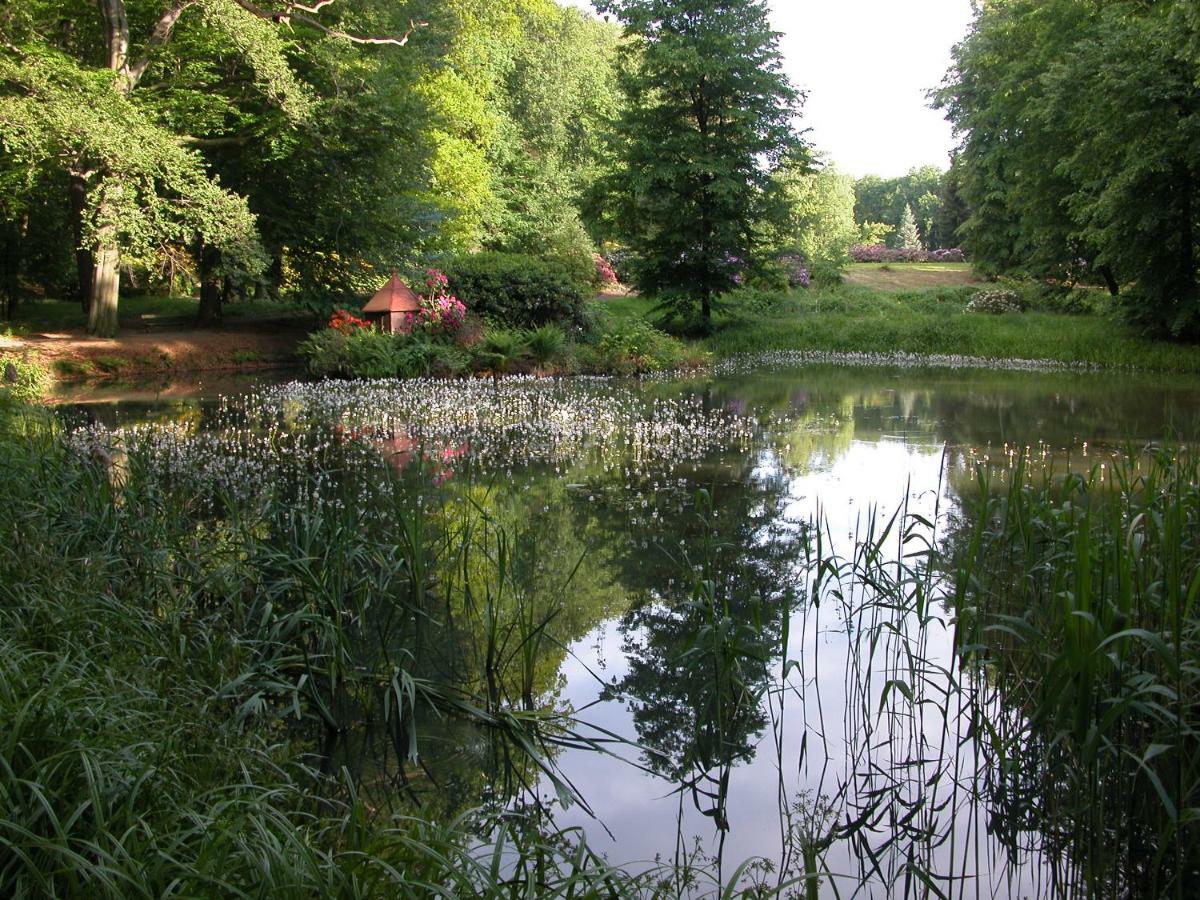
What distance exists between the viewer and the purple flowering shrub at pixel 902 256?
51.0m

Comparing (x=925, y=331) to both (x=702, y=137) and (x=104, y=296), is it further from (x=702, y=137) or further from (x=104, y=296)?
(x=104, y=296)

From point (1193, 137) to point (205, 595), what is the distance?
19.1m

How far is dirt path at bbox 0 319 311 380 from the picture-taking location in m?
21.3

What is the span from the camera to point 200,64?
73.4 ft

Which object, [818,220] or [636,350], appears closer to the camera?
[636,350]

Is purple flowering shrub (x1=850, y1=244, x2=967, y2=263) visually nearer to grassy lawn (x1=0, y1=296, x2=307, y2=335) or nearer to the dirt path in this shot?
grassy lawn (x1=0, y1=296, x2=307, y2=335)

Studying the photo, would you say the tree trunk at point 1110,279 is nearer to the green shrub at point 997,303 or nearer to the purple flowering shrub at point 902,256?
the green shrub at point 997,303

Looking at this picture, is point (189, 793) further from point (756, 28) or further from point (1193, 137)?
point (756, 28)

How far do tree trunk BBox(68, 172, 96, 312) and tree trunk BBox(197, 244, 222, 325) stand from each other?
2774 millimetres

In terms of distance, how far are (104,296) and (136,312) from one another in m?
7.46

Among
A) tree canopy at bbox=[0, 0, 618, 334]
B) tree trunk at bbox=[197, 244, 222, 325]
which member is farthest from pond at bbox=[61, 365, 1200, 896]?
tree trunk at bbox=[197, 244, 222, 325]

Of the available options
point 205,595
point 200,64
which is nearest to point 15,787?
point 205,595

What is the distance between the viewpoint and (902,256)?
2035 inches

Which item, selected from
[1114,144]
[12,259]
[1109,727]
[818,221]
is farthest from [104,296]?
[818,221]
